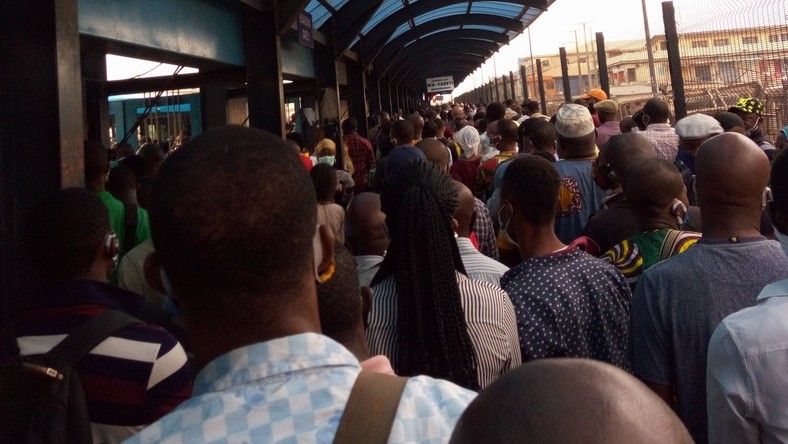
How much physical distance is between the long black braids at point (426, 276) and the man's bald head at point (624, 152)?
176 cm

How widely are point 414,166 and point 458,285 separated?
515 millimetres

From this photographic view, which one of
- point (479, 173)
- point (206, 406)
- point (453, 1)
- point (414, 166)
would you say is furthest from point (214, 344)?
point (453, 1)

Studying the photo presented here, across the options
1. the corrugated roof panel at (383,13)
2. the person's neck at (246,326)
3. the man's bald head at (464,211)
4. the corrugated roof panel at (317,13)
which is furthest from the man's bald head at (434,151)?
the corrugated roof panel at (383,13)

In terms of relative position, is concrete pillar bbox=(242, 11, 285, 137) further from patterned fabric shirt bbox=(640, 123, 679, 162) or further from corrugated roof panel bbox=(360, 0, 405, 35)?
corrugated roof panel bbox=(360, 0, 405, 35)

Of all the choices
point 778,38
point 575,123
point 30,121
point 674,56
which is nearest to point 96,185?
point 30,121

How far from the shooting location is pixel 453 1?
A: 59.6 feet

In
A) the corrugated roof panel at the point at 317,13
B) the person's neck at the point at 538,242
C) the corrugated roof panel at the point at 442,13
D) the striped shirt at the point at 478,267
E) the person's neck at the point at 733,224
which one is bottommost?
the striped shirt at the point at 478,267

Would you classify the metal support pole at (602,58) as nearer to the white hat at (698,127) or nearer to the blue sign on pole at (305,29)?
the blue sign on pole at (305,29)

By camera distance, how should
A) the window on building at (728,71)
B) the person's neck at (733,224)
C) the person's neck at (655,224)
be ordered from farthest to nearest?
the window on building at (728,71), the person's neck at (655,224), the person's neck at (733,224)

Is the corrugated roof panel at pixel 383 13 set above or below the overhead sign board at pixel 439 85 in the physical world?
below

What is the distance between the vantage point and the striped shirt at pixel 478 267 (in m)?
3.30

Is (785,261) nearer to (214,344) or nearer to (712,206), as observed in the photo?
(712,206)

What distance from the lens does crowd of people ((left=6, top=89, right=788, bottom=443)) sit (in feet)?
4.27

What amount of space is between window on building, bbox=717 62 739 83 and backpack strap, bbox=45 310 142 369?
8.36 m
